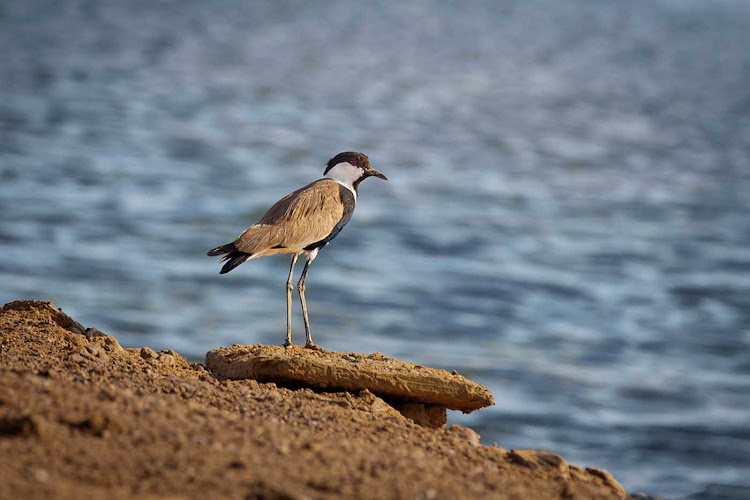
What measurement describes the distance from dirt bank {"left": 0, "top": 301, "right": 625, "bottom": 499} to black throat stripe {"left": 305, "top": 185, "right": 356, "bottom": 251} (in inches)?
61.4

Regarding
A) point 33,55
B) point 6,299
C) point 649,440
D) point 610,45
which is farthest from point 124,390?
point 610,45

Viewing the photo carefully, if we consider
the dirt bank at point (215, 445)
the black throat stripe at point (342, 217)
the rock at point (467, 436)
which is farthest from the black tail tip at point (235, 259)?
the rock at point (467, 436)

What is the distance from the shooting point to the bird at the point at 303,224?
7059 millimetres

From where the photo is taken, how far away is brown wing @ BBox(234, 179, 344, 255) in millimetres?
7105

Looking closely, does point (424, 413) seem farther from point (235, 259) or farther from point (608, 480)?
point (235, 259)

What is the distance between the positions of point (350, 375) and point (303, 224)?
56.6 inches

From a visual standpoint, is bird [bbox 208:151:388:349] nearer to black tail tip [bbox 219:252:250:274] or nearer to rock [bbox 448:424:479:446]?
black tail tip [bbox 219:252:250:274]

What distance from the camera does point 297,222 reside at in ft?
23.9

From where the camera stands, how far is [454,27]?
228ft

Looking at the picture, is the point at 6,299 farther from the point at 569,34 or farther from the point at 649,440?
the point at 569,34

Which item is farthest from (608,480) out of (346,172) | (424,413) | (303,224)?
(346,172)

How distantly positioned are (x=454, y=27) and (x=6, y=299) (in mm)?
57457

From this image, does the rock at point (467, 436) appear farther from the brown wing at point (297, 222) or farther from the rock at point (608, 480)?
the brown wing at point (297, 222)

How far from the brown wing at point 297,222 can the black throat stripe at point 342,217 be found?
35 millimetres
